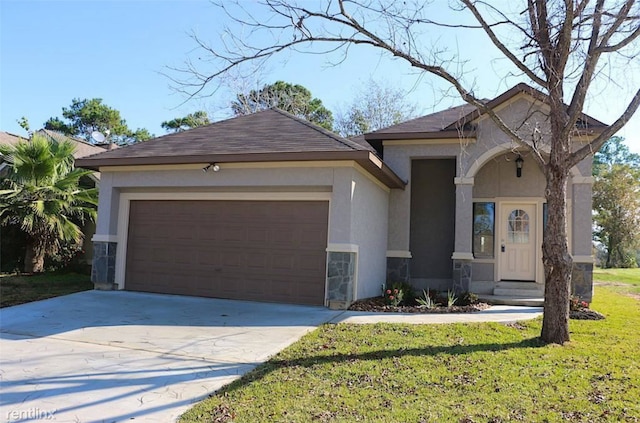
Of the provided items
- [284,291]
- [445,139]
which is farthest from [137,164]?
[445,139]

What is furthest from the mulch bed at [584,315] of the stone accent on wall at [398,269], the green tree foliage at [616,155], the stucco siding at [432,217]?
the green tree foliage at [616,155]

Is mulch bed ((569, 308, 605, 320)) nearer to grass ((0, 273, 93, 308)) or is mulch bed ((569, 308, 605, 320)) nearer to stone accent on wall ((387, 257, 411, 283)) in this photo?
stone accent on wall ((387, 257, 411, 283))

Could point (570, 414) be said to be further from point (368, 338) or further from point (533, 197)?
point (533, 197)

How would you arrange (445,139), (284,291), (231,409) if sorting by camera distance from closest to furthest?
(231,409) → (284,291) → (445,139)

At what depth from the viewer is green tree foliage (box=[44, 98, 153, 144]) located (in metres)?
41.3

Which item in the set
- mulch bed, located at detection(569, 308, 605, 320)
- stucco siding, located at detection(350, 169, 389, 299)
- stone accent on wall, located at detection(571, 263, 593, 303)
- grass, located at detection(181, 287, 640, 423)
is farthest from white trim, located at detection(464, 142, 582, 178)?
grass, located at detection(181, 287, 640, 423)

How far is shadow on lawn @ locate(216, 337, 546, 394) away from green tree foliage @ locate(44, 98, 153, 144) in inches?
1547

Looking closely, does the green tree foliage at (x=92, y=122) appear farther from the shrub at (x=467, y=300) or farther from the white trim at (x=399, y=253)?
the shrub at (x=467, y=300)

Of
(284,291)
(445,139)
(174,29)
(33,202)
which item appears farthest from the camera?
(33,202)

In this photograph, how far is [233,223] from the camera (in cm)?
1048

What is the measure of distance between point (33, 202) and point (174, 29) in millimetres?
7430

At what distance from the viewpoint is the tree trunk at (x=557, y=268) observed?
670 cm

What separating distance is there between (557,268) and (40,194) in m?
12.8

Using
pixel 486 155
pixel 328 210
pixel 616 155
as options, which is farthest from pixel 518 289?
pixel 616 155
